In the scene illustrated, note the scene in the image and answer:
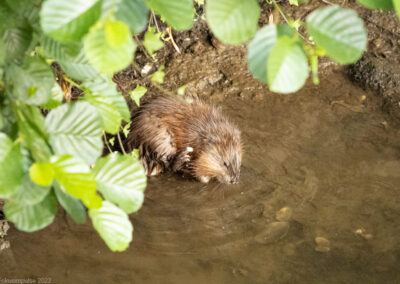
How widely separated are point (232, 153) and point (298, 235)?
0.83m

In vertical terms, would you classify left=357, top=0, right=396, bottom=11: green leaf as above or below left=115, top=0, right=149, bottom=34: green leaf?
below

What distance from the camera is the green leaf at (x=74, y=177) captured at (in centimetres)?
108

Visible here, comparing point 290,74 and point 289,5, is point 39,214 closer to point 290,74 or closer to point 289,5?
point 290,74

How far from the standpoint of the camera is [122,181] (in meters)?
1.25

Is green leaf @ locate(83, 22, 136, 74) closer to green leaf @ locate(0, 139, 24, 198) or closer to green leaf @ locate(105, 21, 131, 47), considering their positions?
green leaf @ locate(105, 21, 131, 47)

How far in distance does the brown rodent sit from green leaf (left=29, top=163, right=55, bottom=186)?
127 inches

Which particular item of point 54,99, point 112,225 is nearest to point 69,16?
point 112,225

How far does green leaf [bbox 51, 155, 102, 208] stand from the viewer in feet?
3.55

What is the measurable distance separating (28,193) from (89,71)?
0.43m

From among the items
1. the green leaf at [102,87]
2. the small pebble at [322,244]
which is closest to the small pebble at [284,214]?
the small pebble at [322,244]


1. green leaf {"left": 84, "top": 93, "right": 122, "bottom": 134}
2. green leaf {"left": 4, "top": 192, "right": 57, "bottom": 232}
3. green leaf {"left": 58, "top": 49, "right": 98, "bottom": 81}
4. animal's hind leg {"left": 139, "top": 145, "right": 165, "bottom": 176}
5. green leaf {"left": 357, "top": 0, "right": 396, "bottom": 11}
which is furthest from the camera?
animal's hind leg {"left": 139, "top": 145, "right": 165, "bottom": 176}

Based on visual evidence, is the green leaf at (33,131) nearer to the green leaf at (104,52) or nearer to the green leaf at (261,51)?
the green leaf at (104,52)

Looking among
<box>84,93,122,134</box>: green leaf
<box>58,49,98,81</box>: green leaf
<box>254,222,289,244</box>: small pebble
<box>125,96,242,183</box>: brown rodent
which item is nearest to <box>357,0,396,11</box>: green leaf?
<box>58,49,98,81</box>: green leaf

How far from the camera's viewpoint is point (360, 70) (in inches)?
200
